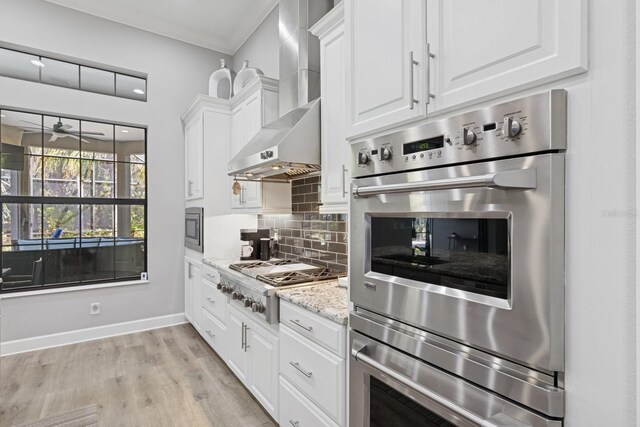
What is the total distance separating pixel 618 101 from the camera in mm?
714

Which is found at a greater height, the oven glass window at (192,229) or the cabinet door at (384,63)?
the cabinet door at (384,63)

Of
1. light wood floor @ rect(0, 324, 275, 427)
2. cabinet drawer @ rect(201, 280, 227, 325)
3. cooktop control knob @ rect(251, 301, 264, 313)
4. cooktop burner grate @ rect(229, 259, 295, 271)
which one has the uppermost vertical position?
cooktop burner grate @ rect(229, 259, 295, 271)

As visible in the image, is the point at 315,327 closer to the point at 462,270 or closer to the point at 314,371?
the point at 314,371

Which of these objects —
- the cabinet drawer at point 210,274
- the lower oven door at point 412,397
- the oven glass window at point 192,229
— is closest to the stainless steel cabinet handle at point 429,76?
the lower oven door at point 412,397

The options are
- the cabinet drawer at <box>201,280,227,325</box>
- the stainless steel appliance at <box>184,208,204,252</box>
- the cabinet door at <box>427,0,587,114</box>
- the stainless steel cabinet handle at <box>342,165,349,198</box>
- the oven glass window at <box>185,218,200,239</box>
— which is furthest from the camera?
the oven glass window at <box>185,218,200,239</box>

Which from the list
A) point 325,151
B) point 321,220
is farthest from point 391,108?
point 321,220

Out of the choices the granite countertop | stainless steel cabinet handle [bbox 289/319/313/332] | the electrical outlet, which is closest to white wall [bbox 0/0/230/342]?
the electrical outlet

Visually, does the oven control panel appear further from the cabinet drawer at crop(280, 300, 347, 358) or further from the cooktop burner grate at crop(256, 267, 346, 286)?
the cooktop burner grate at crop(256, 267, 346, 286)

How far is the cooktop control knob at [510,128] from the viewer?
2.81ft

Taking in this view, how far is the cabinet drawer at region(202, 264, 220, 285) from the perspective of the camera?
3043mm

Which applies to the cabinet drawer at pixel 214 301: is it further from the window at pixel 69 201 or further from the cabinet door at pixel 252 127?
the window at pixel 69 201

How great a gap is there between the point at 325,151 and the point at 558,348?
5.11 feet

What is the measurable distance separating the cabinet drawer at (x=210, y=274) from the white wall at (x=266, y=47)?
79.2 inches

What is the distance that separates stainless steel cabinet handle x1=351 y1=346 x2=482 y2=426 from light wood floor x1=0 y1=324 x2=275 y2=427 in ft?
3.97
